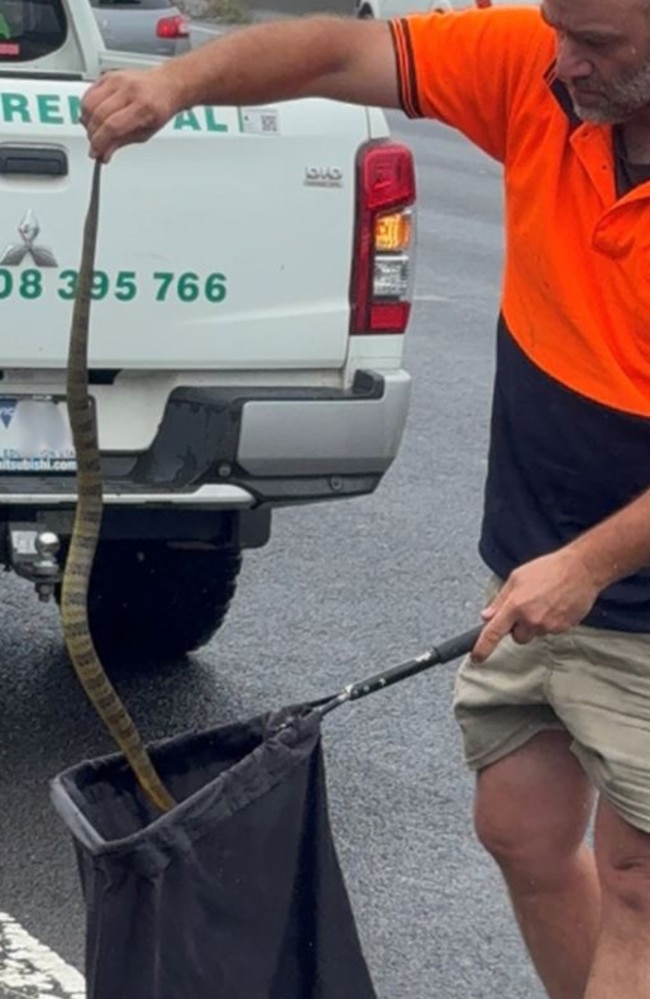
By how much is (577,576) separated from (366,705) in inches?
116

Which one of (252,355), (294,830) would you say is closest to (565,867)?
(294,830)

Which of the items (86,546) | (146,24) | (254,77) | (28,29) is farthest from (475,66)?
(146,24)

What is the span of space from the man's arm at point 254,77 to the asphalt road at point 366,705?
1.72 meters

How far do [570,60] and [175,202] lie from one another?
208 cm

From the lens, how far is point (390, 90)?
12.3 ft

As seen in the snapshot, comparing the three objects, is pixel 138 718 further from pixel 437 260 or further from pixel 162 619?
pixel 437 260

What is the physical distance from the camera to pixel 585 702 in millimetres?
3652

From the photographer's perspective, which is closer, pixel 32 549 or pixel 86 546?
pixel 86 546

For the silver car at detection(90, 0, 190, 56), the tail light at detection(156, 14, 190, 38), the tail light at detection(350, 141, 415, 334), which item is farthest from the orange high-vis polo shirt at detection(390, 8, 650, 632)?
the tail light at detection(156, 14, 190, 38)

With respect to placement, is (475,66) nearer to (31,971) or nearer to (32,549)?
(31,971)

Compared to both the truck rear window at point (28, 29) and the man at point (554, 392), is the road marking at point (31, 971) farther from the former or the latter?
the truck rear window at point (28, 29)

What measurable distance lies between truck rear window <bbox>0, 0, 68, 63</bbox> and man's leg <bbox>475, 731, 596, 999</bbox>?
110 inches

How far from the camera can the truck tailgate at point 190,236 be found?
5.27 m

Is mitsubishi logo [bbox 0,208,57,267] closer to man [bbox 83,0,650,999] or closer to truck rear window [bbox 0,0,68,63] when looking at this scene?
truck rear window [bbox 0,0,68,63]
